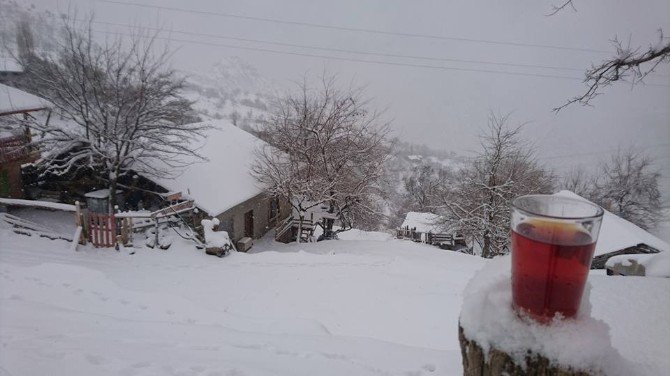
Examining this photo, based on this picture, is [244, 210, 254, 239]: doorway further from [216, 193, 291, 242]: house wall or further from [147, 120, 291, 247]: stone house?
[216, 193, 291, 242]: house wall

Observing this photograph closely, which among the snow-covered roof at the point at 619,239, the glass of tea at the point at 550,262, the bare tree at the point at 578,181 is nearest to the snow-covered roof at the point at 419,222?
the bare tree at the point at 578,181

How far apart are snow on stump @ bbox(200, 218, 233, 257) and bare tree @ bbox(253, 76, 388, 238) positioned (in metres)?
5.25

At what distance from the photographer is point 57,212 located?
12984 mm

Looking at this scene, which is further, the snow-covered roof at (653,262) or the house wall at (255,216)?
the house wall at (255,216)

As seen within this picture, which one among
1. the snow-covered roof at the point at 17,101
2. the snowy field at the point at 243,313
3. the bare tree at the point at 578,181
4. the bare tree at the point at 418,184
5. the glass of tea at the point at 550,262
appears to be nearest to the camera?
the glass of tea at the point at 550,262

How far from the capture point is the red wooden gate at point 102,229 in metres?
10.4

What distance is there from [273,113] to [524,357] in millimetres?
18264

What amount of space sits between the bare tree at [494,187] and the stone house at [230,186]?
946cm

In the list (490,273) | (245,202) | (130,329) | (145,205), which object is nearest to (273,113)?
(245,202)

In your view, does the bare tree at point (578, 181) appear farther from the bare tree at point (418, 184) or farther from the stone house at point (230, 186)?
the stone house at point (230, 186)

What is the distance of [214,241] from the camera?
11.3m

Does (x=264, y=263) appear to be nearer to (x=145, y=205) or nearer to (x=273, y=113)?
(x=145, y=205)

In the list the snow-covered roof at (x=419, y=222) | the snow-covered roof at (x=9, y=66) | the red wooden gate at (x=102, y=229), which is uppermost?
the snow-covered roof at (x=9, y=66)

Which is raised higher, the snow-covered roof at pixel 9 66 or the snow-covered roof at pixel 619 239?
the snow-covered roof at pixel 9 66
